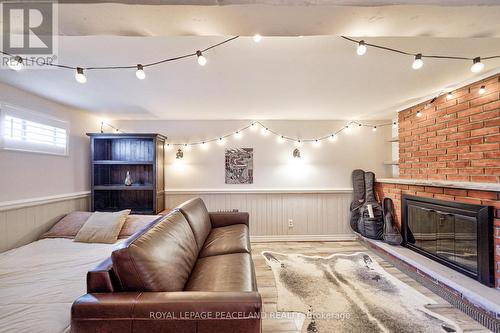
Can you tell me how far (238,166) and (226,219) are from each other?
1.22m

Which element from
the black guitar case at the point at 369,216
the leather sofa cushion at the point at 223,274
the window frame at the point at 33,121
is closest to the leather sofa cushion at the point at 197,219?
the leather sofa cushion at the point at 223,274

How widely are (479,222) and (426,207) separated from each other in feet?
2.13

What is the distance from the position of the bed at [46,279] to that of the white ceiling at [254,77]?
1732 millimetres

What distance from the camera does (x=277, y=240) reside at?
377cm

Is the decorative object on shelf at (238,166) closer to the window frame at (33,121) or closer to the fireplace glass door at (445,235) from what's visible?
the window frame at (33,121)

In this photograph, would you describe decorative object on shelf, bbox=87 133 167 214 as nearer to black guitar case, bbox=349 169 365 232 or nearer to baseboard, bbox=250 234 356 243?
baseboard, bbox=250 234 356 243

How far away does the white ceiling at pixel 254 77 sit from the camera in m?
1.57

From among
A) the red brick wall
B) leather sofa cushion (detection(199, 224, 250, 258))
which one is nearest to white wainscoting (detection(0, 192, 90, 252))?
leather sofa cushion (detection(199, 224, 250, 258))

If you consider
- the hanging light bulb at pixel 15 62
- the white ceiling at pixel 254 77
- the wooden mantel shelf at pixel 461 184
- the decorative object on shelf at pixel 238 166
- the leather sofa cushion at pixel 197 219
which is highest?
the white ceiling at pixel 254 77

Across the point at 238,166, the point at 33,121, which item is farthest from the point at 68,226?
the point at 238,166

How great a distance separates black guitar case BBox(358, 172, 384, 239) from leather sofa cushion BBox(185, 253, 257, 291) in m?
2.44

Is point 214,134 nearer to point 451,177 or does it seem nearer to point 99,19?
point 99,19

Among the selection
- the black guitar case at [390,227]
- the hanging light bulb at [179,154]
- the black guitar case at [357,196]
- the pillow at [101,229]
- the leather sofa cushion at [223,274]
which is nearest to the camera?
the leather sofa cushion at [223,274]

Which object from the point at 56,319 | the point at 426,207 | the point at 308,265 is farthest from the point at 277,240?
the point at 56,319
